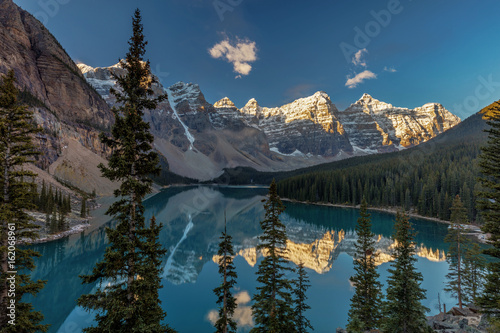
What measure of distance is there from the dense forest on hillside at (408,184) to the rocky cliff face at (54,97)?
10629 cm

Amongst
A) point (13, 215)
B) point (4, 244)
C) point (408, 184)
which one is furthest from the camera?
point (408, 184)

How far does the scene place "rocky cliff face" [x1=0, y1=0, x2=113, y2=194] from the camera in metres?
110

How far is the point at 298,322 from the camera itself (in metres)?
15.6

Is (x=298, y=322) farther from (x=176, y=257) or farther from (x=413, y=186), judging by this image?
(x=413, y=186)

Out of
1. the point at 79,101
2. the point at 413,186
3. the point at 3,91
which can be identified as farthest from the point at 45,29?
the point at 413,186

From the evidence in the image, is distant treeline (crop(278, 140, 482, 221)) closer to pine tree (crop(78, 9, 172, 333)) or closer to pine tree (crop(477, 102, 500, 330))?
pine tree (crop(477, 102, 500, 330))

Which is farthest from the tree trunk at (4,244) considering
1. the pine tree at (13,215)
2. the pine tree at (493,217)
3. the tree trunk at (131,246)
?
the pine tree at (493,217)

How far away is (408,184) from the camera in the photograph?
318ft

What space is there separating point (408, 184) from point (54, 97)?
210 metres

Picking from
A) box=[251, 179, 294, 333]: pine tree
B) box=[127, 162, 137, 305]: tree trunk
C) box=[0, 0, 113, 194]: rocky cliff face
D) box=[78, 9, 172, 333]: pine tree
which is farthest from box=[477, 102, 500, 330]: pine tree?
box=[0, 0, 113, 194]: rocky cliff face

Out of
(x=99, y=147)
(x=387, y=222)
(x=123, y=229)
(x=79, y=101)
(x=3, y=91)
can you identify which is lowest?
(x=387, y=222)

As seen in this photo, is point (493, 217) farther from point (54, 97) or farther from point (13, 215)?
point (54, 97)

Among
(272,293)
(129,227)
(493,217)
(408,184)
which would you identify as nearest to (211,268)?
(272,293)

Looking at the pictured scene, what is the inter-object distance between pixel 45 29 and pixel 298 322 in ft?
782
